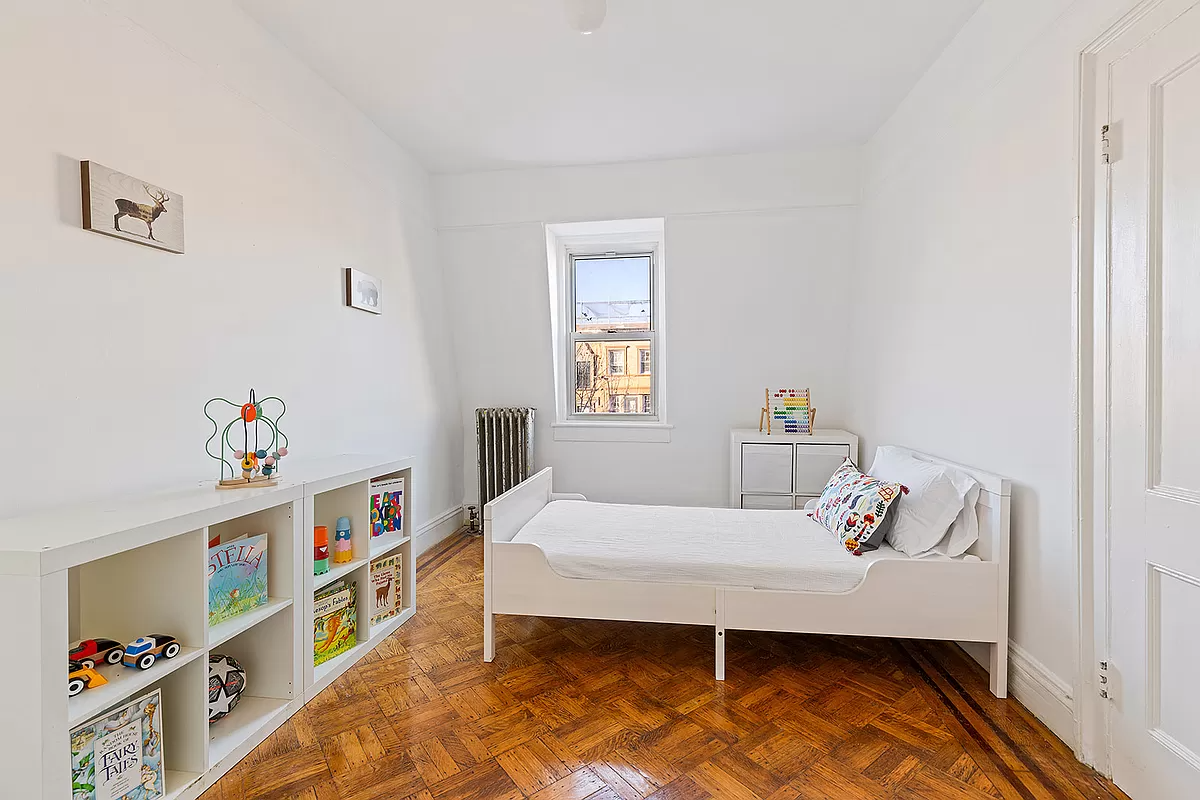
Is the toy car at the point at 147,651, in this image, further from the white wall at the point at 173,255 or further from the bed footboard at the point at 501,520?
the bed footboard at the point at 501,520

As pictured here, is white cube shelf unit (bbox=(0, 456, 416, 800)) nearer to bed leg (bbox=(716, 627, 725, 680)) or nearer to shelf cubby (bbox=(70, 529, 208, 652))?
shelf cubby (bbox=(70, 529, 208, 652))

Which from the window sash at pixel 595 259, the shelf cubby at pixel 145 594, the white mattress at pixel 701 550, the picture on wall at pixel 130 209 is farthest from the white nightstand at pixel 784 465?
the picture on wall at pixel 130 209

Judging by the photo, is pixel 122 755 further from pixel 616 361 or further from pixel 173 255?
pixel 616 361

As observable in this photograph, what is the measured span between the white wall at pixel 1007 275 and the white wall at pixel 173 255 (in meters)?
2.79

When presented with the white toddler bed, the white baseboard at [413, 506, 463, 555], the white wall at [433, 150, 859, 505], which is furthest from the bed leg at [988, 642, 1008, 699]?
the white baseboard at [413, 506, 463, 555]

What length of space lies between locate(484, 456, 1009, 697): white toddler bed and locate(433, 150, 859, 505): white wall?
64.8 inches

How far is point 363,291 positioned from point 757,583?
2417 mm

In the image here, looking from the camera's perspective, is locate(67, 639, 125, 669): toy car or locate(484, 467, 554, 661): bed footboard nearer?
locate(67, 639, 125, 669): toy car

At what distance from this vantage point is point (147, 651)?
5.05 feet

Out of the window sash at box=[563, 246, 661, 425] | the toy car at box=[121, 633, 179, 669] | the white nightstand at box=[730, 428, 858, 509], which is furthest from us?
the window sash at box=[563, 246, 661, 425]

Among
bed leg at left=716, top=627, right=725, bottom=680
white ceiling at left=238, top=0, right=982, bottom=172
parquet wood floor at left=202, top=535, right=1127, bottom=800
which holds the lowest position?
parquet wood floor at left=202, top=535, right=1127, bottom=800

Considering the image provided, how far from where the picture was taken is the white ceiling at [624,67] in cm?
238

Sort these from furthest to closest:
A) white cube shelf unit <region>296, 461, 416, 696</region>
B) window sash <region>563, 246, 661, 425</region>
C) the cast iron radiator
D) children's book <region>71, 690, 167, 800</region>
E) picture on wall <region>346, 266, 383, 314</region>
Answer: window sash <region>563, 246, 661, 425</region>
the cast iron radiator
picture on wall <region>346, 266, 383, 314</region>
white cube shelf unit <region>296, 461, 416, 696</region>
children's book <region>71, 690, 167, 800</region>

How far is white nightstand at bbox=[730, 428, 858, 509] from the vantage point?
3654mm
